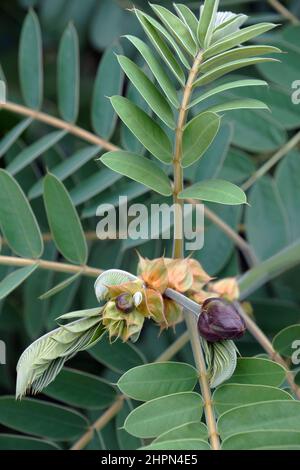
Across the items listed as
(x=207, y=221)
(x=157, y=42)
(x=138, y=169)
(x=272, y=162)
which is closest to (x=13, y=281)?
(x=138, y=169)

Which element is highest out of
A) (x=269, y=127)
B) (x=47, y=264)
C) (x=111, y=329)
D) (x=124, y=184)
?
(x=269, y=127)

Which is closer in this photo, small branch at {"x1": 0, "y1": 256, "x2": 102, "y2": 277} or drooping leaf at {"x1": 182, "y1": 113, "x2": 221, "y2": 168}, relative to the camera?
drooping leaf at {"x1": 182, "y1": 113, "x2": 221, "y2": 168}

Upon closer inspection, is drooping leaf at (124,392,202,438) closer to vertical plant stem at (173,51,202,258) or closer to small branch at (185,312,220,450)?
small branch at (185,312,220,450)

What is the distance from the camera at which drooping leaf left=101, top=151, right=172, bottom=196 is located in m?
0.77

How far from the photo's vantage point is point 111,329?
0.75m

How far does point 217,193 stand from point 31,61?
1.84ft

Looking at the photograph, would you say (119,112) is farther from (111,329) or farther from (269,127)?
(269,127)

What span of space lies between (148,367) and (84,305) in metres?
0.45

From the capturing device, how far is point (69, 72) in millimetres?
1192

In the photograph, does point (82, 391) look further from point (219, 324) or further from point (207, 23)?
point (207, 23)

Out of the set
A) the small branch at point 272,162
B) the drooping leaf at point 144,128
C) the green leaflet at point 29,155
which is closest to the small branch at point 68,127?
the green leaflet at point 29,155

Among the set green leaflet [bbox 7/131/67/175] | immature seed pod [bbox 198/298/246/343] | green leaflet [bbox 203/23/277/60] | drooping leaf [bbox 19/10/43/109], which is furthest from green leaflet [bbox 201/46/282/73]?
drooping leaf [bbox 19/10/43/109]
